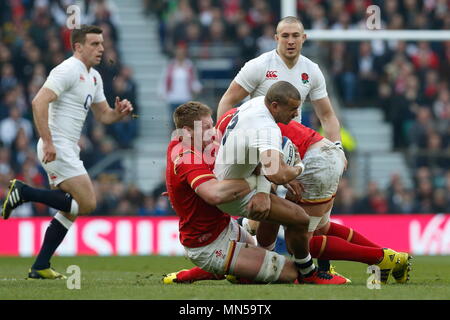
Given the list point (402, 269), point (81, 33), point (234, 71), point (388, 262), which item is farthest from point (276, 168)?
point (234, 71)

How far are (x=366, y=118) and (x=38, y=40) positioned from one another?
656cm

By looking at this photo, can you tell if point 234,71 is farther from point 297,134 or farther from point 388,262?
point 388,262

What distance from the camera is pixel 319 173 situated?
25.7 feet

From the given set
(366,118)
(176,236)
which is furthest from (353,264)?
(366,118)

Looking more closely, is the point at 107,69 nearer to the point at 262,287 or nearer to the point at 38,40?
the point at 38,40

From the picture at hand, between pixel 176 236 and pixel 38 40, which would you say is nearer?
pixel 176 236

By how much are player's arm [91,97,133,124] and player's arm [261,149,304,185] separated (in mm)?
2894

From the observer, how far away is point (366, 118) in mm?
19312

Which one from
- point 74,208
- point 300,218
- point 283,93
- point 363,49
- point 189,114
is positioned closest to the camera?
point 283,93

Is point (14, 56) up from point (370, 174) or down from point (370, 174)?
up

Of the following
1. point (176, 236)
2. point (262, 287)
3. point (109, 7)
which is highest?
point (109, 7)

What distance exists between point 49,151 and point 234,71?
9.62 meters

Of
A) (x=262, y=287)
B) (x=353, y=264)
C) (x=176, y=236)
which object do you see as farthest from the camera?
(x=176, y=236)
